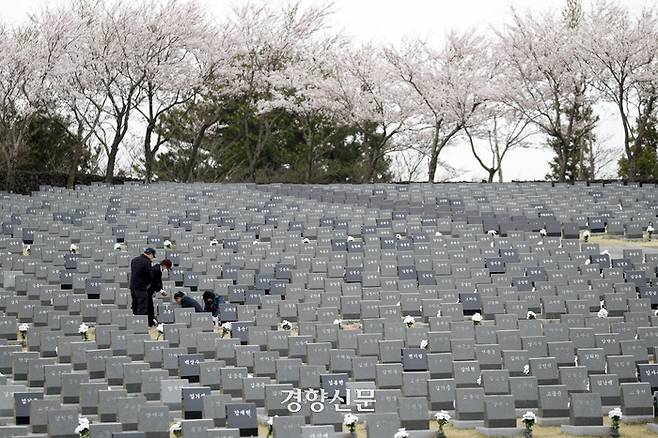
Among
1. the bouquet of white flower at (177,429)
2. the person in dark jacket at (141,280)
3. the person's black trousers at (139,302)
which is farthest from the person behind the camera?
the person's black trousers at (139,302)

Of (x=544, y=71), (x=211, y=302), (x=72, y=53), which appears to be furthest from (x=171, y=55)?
(x=211, y=302)

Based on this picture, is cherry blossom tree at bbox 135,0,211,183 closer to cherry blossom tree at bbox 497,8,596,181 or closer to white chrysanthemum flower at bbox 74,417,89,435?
cherry blossom tree at bbox 497,8,596,181

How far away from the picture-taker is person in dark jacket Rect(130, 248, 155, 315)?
18516 millimetres

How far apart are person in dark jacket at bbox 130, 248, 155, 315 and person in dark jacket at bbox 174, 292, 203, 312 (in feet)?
1.65

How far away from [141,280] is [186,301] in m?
0.86

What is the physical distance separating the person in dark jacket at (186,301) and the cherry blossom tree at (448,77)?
2871cm

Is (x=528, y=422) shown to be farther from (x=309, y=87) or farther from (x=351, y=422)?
(x=309, y=87)

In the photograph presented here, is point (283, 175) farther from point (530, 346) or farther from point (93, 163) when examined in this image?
point (530, 346)

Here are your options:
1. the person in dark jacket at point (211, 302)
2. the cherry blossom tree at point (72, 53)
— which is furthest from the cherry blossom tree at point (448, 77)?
the person in dark jacket at point (211, 302)

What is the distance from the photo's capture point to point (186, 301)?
1898 centimetres

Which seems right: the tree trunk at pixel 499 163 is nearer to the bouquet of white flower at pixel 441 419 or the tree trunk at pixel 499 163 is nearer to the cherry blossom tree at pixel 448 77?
the cherry blossom tree at pixel 448 77

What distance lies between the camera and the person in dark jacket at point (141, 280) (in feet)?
60.7

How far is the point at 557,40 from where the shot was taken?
1774 inches

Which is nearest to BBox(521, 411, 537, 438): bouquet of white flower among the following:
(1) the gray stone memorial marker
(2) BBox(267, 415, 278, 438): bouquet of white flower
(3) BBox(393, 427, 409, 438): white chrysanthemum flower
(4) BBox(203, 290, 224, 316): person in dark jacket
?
(3) BBox(393, 427, 409, 438): white chrysanthemum flower
